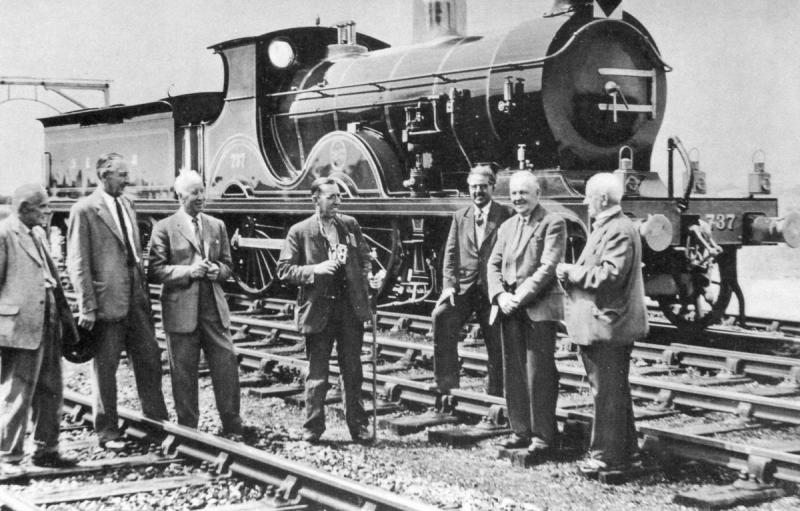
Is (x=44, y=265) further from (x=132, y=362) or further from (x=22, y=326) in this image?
(x=132, y=362)

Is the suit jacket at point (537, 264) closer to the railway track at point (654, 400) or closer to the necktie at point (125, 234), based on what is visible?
the railway track at point (654, 400)

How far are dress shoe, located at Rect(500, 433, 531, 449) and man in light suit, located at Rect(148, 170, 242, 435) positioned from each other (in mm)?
1642

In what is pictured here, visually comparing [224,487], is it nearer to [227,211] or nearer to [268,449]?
[268,449]

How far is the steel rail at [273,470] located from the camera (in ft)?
12.9

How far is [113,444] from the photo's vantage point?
531 cm

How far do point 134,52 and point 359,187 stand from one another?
14065 millimetres

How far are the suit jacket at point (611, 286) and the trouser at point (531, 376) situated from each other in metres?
0.44

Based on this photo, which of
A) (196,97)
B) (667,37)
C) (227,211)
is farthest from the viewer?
(667,37)

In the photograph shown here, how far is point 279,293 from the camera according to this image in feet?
37.9

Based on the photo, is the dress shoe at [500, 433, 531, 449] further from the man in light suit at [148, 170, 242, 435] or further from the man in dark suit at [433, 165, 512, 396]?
the man in light suit at [148, 170, 242, 435]

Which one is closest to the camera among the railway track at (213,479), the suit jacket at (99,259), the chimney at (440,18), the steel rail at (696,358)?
the railway track at (213,479)

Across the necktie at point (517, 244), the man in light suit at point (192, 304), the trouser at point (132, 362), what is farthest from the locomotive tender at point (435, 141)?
the trouser at point (132, 362)

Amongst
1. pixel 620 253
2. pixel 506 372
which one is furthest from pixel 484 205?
pixel 620 253

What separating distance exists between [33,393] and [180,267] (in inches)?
43.2
